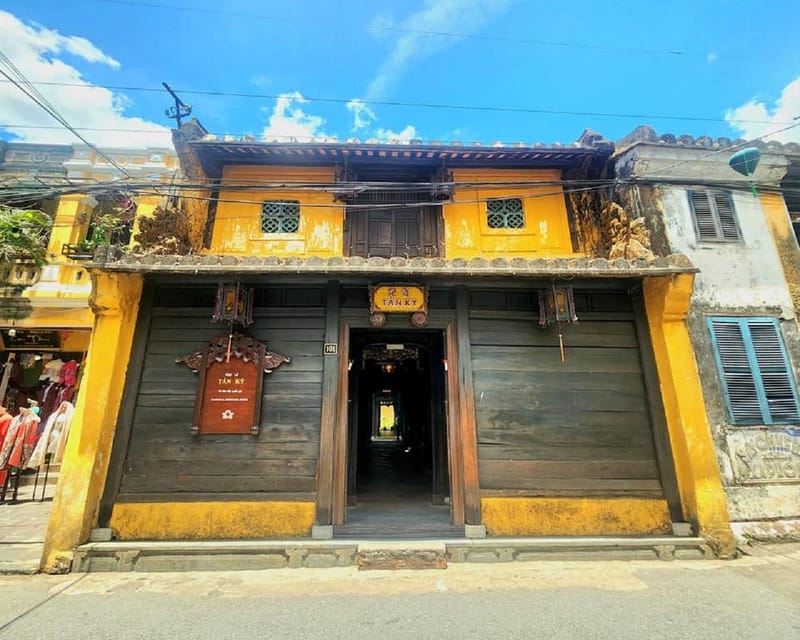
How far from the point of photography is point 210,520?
5000 mm

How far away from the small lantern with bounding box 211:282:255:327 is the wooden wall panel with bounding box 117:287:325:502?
23 cm

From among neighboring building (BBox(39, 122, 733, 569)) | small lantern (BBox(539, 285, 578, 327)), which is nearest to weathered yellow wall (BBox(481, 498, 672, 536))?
neighboring building (BBox(39, 122, 733, 569))

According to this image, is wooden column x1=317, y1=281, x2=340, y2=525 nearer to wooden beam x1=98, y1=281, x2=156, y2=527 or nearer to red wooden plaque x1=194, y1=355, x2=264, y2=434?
red wooden plaque x1=194, y1=355, x2=264, y2=434

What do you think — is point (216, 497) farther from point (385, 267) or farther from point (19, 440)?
point (19, 440)

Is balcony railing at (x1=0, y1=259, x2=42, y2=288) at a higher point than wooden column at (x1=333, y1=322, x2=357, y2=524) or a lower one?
higher

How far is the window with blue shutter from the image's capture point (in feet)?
19.1

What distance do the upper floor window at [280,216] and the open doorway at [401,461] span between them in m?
2.49

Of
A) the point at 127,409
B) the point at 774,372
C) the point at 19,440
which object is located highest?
the point at 774,372

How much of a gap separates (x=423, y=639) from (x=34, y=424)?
29.9 ft

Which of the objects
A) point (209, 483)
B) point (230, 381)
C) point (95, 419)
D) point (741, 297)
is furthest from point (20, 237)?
point (741, 297)

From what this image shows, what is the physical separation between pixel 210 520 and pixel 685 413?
6.93m

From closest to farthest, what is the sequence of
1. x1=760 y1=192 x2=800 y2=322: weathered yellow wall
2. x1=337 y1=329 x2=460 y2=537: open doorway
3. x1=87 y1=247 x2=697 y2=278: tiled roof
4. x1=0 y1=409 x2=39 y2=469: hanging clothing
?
x1=87 y1=247 x2=697 y2=278: tiled roof
x1=337 y1=329 x2=460 y2=537: open doorway
x1=760 y1=192 x2=800 y2=322: weathered yellow wall
x1=0 y1=409 x2=39 y2=469: hanging clothing

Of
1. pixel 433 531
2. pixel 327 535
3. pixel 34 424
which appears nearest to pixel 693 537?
pixel 433 531

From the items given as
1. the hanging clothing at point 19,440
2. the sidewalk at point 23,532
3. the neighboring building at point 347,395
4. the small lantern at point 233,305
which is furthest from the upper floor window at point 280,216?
the hanging clothing at point 19,440
